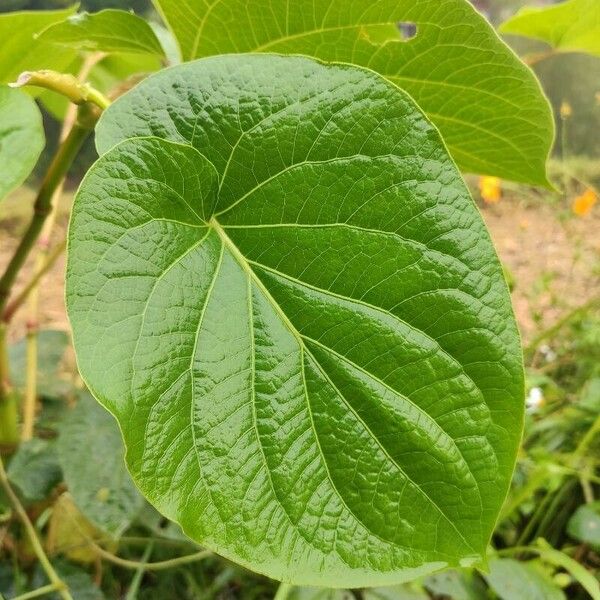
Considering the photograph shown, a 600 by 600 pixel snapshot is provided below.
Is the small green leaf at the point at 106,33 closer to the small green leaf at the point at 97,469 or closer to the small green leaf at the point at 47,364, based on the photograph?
the small green leaf at the point at 97,469

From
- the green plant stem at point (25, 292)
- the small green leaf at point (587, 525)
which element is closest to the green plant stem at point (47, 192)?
the green plant stem at point (25, 292)

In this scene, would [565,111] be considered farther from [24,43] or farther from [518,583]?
[24,43]

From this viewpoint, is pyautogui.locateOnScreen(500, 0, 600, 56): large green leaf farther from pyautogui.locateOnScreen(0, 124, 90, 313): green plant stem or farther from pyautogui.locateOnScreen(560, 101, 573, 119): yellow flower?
pyautogui.locateOnScreen(560, 101, 573, 119): yellow flower

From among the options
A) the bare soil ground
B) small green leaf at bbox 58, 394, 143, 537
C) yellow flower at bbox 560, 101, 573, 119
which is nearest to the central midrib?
small green leaf at bbox 58, 394, 143, 537

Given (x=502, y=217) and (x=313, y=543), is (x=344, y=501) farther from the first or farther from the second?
(x=502, y=217)

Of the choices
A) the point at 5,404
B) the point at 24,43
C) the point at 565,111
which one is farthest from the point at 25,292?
the point at 565,111

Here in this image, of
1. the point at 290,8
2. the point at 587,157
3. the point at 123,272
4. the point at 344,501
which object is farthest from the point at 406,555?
the point at 587,157
